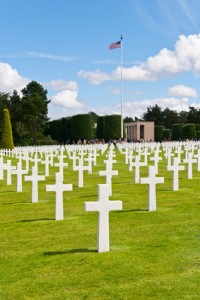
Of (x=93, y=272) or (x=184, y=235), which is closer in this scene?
(x=93, y=272)

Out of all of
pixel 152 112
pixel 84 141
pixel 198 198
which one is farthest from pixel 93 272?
pixel 152 112

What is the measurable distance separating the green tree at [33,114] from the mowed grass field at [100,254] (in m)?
54.0

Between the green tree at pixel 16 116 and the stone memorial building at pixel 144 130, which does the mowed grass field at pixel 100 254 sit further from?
the stone memorial building at pixel 144 130

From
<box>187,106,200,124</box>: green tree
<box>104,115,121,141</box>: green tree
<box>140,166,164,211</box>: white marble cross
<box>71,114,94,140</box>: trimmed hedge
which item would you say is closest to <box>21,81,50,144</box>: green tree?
<box>71,114,94,140</box>: trimmed hedge

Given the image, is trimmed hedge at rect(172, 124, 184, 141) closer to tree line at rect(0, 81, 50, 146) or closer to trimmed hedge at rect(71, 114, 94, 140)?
trimmed hedge at rect(71, 114, 94, 140)

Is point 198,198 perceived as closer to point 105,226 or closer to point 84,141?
point 105,226

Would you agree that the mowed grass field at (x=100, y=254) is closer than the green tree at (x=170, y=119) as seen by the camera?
Yes

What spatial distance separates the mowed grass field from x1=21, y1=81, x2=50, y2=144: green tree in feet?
177

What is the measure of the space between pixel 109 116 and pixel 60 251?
57.4 m

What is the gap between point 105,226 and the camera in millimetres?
6648

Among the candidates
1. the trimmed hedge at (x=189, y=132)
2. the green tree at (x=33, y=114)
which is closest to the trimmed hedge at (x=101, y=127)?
the green tree at (x=33, y=114)

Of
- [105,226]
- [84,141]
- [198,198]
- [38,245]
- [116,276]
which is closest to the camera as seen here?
[116,276]

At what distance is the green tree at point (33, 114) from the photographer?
64750 millimetres

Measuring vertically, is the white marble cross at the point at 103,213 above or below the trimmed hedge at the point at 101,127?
below
